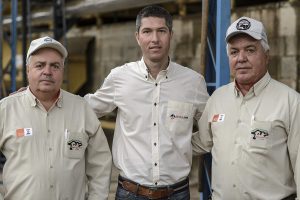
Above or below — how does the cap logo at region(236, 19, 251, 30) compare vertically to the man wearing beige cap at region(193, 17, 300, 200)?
above

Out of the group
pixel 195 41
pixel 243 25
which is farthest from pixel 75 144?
→ pixel 195 41

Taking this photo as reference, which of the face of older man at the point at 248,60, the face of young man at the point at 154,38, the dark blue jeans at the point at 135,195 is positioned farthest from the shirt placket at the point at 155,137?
the face of older man at the point at 248,60

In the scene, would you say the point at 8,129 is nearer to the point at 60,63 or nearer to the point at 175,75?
the point at 60,63

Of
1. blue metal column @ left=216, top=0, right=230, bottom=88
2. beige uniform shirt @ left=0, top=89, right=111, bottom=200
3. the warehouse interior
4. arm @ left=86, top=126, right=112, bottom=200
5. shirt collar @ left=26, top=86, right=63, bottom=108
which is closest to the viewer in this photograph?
beige uniform shirt @ left=0, top=89, right=111, bottom=200

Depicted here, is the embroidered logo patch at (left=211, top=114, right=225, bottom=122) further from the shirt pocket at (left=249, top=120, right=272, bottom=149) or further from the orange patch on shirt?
the orange patch on shirt

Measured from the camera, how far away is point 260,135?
119 inches

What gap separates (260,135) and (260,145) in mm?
63

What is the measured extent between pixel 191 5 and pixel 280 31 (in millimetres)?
3175

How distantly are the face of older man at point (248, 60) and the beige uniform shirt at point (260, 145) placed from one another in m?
0.06

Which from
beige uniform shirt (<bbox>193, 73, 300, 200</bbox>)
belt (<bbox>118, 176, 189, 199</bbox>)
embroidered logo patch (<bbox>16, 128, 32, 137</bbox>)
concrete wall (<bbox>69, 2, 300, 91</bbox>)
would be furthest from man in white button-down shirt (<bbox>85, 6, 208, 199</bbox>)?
concrete wall (<bbox>69, 2, 300, 91</bbox>)

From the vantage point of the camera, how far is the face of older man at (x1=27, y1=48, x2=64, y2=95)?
315cm

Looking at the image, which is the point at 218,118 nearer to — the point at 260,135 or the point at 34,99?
the point at 260,135

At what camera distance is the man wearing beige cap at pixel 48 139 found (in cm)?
309

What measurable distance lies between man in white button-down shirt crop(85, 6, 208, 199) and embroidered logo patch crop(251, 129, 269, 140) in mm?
601
